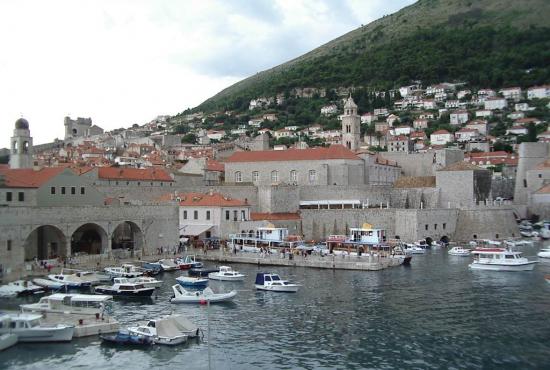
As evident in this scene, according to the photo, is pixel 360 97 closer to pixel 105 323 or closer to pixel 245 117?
pixel 245 117

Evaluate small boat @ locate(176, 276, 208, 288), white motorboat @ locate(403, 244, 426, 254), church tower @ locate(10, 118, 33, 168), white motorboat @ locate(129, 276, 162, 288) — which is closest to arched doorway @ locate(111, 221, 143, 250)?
small boat @ locate(176, 276, 208, 288)

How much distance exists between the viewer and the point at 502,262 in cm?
3494

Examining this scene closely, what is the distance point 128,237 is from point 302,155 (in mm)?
21490

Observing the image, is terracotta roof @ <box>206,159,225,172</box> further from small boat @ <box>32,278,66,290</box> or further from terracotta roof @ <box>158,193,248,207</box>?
small boat @ <box>32,278,66,290</box>

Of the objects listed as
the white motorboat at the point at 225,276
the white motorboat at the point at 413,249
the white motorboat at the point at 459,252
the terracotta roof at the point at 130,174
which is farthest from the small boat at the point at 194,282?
the terracotta roof at the point at 130,174

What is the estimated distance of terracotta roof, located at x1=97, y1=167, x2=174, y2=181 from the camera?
51.4m

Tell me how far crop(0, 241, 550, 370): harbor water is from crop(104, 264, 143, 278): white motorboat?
5.92 ft

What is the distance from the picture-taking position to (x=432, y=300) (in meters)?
25.9

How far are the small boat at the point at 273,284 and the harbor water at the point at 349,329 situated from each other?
44 cm

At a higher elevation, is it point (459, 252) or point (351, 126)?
point (351, 126)

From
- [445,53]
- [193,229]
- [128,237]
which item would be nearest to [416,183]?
[193,229]

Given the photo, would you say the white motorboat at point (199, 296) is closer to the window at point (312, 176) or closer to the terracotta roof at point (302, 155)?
the window at point (312, 176)

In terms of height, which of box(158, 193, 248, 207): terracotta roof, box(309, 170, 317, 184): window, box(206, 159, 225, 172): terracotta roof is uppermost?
box(206, 159, 225, 172): terracotta roof

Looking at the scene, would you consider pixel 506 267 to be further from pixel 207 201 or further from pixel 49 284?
pixel 49 284
